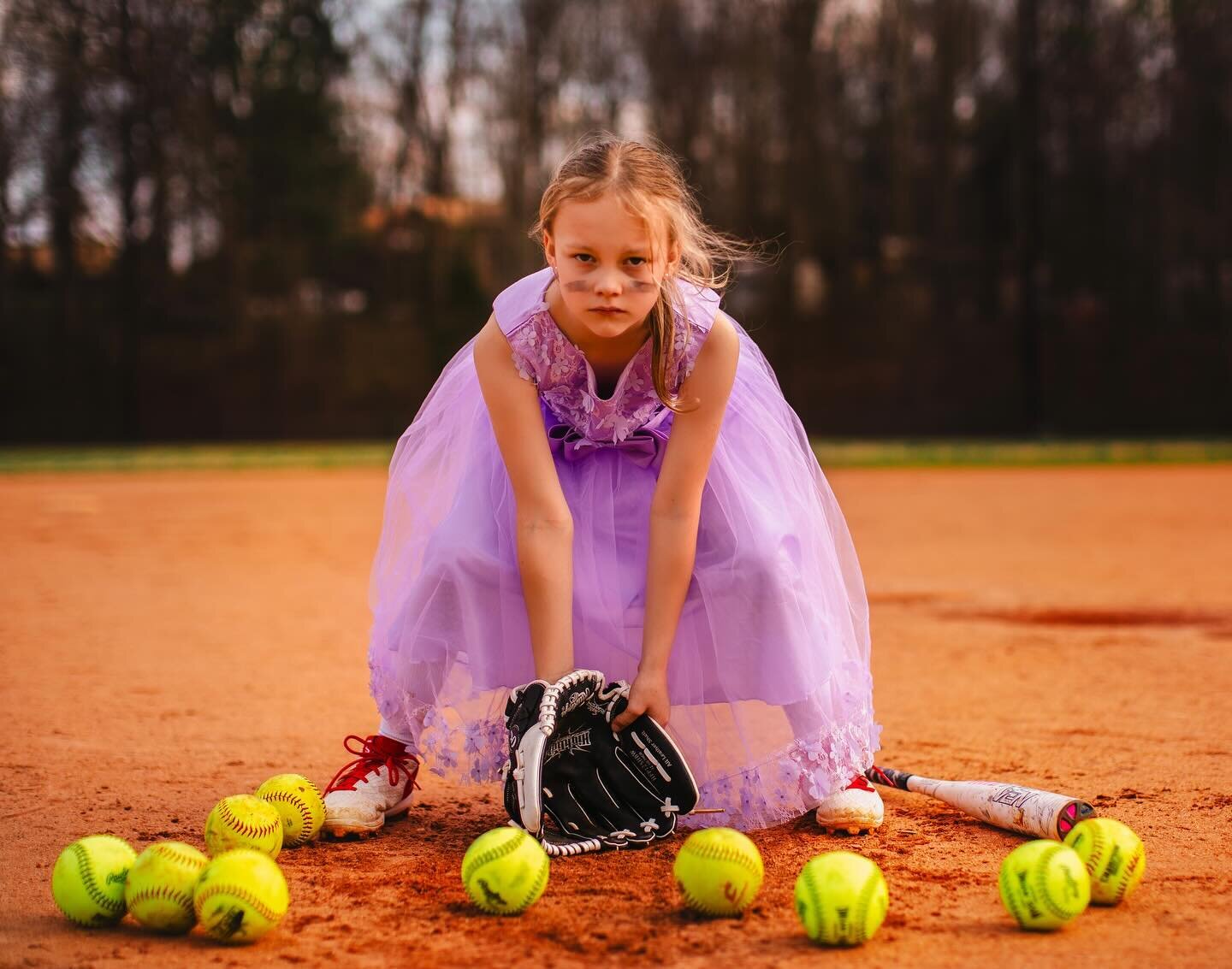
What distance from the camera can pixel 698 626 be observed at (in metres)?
3.03

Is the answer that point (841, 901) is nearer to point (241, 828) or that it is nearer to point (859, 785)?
point (859, 785)

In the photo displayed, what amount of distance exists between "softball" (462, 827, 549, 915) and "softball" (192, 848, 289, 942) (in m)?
0.34

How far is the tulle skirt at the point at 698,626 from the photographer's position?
2.94 m

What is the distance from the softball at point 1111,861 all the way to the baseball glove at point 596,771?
0.76 meters

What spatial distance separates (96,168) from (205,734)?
1945 centimetres

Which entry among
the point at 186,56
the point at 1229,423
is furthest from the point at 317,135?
the point at 1229,423

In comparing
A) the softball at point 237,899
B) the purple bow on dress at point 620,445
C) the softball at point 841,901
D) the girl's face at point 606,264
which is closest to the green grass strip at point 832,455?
the purple bow on dress at point 620,445

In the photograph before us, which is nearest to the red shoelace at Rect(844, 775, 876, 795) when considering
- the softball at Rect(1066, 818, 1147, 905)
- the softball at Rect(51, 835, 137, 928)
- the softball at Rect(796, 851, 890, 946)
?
the softball at Rect(1066, 818, 1147, 905)

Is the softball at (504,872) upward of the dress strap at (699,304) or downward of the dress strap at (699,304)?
downward

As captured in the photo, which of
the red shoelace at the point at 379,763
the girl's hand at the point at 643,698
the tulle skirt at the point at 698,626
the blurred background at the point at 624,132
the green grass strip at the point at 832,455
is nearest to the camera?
the girl's hand at the point at 643,698

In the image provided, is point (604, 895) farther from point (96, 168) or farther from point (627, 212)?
point (96, 168)

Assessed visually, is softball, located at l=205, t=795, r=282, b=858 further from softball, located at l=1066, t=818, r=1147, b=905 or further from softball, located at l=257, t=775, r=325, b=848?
softball, located at l=1066, t=818, r=1147, b=905

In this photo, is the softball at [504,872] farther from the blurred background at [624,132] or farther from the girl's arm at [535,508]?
the blurred background at [624,132]

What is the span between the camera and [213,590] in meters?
6.96
